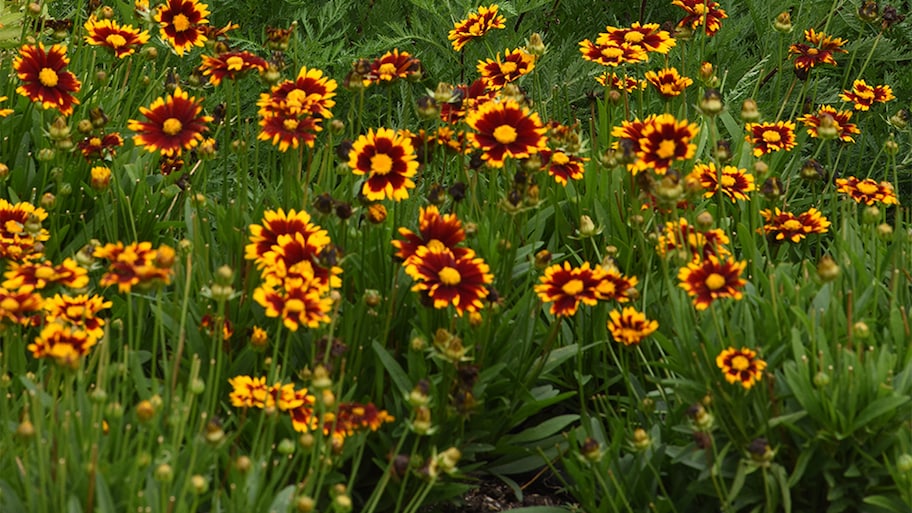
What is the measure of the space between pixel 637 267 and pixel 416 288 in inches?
35.9

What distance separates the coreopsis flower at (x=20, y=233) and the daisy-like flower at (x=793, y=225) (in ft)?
4.73

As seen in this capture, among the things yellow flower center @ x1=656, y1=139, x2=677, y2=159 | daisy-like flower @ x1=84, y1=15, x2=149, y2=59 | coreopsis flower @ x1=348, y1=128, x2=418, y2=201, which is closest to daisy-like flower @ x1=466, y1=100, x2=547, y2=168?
coreopsis flower @ x1=348, y1=128, x2=418, y2=201

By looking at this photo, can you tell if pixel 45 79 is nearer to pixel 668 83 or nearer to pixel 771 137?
pixel 668 83

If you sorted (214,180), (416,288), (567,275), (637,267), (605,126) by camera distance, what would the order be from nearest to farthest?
(416,288) < (567,275) < (637,267) < (605,126) < (214,180)

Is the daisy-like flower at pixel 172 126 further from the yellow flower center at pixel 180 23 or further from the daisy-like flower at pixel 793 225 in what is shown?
the daisy-like flower at pixel 793 225

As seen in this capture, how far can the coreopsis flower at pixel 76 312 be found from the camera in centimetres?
204

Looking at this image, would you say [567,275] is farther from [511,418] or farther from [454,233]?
[511,418]

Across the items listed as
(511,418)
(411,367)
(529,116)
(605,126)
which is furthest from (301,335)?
(605,126)

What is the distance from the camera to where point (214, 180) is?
3598mm

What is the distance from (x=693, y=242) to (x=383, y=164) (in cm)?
58

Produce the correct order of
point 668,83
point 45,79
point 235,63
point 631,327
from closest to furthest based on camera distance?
point 631,327 → point 235,63 → point 45,79 → point 668,83

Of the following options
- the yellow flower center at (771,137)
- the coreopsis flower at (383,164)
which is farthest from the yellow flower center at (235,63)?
the yellow flower center at (771,137)

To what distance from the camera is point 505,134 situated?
228cm

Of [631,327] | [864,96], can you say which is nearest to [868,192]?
[864,96]
